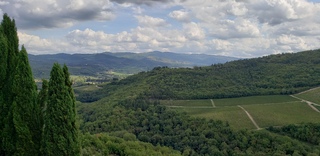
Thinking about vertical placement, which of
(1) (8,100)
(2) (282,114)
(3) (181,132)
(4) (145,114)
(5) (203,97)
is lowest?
(3) (181,132)

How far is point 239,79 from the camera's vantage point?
479 ft

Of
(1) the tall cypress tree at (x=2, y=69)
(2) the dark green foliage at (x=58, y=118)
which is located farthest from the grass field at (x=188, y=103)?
(2) the dark green foliage at (x=58, y=118)

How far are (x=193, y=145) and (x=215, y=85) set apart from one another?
61513mm

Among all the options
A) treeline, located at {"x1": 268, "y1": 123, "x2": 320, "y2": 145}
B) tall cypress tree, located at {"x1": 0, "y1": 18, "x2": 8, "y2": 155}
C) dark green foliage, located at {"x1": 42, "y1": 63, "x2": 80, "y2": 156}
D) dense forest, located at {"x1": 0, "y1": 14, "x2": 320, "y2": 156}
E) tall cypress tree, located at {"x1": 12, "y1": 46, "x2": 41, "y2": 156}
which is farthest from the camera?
treeline, located at {"x1": 268, "y1": 123, "x2": 320, "y2": 145}

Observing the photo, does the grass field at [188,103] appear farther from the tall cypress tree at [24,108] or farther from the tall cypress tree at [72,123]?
the tall cypress tree at [24,108]

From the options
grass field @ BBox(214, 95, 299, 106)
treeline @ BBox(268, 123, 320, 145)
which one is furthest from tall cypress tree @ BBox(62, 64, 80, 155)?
grass field @ BBox(214, 95, 299, 106)

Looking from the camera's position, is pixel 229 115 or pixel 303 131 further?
pixel 229 115

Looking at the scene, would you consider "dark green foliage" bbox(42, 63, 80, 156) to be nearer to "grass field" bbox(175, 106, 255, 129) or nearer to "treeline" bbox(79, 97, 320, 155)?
"treeline" bbox(79, 97, 320, 155)

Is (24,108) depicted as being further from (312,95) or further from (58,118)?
(312,95)

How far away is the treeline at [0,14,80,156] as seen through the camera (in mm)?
17375

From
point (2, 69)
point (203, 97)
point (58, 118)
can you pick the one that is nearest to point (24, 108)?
point (58, 118)

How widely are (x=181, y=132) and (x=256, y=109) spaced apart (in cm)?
2984

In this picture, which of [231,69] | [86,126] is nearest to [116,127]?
[86,126]

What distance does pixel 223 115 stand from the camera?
307 ft
